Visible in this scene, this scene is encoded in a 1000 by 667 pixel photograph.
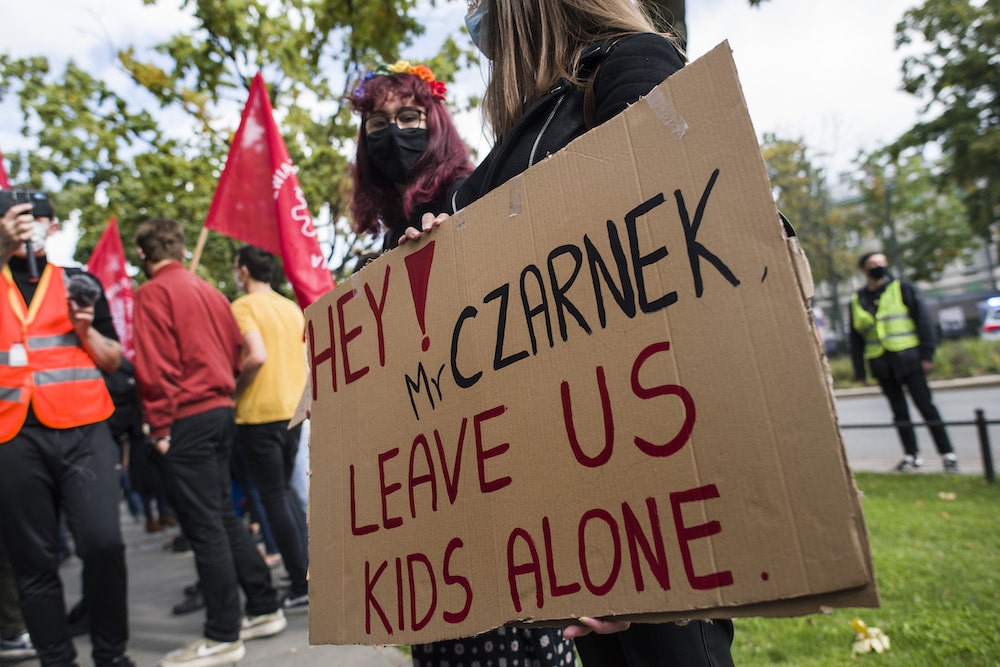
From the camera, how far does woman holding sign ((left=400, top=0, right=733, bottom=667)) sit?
3.90 ft

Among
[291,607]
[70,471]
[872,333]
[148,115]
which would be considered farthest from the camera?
[148,115]

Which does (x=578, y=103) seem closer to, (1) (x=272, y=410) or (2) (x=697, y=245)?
(2) (x=697, y=245)

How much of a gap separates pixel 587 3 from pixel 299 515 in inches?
141

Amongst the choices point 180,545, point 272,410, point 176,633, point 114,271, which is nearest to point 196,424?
point 272,410

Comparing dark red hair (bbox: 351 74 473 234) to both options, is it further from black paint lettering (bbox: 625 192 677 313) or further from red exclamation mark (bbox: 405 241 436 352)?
black paint lettering (bbox: 625 192 677 313)

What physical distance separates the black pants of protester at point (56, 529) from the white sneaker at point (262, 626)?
0.69 meters

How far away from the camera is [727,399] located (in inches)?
37.9

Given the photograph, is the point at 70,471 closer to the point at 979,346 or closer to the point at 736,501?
the point at 736,501

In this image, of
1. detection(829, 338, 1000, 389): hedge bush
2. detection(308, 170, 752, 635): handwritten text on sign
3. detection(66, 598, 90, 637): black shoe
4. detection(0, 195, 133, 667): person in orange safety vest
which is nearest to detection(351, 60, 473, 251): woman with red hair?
detection(308, 170, 752, 635): handwritten text on sign

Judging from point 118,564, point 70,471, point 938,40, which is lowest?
point 118,564

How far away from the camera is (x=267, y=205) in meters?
4.46

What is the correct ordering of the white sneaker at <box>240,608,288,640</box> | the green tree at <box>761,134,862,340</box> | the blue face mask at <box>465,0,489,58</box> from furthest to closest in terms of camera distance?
the green tree at <box>761,134,862,340</box> → the white sneaker at <box>240,608,288,640</box> → the blue face mask at <box>465,0,489,58</box>

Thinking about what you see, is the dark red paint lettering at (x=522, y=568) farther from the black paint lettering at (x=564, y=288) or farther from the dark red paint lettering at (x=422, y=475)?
the black paint lettering at (x=564, y=288)

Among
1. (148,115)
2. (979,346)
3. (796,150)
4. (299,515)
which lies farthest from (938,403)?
(796,150)
